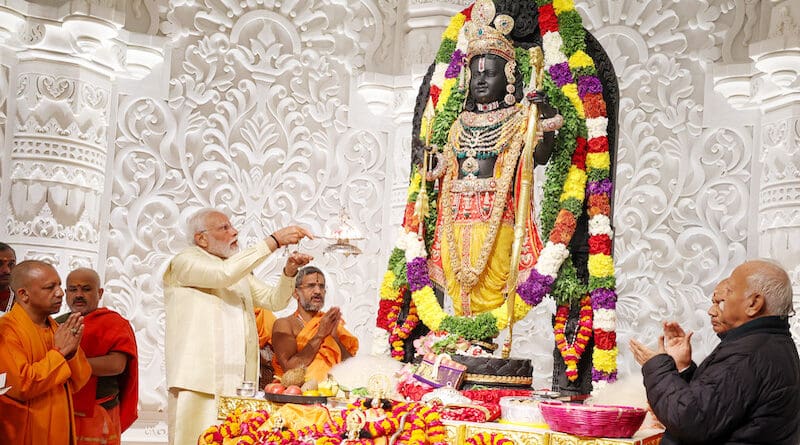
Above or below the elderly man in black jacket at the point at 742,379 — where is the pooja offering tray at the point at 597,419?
below

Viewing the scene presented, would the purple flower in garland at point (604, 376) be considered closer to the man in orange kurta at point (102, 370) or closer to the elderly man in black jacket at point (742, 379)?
the elderly man in black jacket at point (742, 379)

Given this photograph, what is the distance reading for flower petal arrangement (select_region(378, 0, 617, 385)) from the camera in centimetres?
580

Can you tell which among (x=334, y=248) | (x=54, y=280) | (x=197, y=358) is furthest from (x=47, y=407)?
(x=334, y=248)

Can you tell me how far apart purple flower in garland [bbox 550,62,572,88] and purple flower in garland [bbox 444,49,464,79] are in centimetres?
67

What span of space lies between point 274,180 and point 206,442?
346cm

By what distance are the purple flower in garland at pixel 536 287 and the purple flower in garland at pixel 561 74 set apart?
1127 millimetres

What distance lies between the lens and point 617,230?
8.15 m

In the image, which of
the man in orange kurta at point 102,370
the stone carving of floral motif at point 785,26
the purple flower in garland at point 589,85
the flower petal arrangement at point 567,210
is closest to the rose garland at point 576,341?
the flower petal arrangement at point 567,210

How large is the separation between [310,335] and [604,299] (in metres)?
1.90

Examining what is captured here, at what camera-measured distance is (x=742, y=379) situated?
3623 millimetres

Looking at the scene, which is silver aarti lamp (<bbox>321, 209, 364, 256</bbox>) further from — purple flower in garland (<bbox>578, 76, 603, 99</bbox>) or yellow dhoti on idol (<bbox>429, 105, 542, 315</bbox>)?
purple flower in garland (<bbox>578, 76, 603, 99</bbox>)

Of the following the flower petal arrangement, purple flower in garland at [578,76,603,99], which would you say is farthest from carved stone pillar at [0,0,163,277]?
purple flower in garland at [578,76,603,99]

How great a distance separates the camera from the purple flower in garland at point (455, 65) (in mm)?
6543

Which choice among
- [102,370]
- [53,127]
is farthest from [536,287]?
[53,127]
